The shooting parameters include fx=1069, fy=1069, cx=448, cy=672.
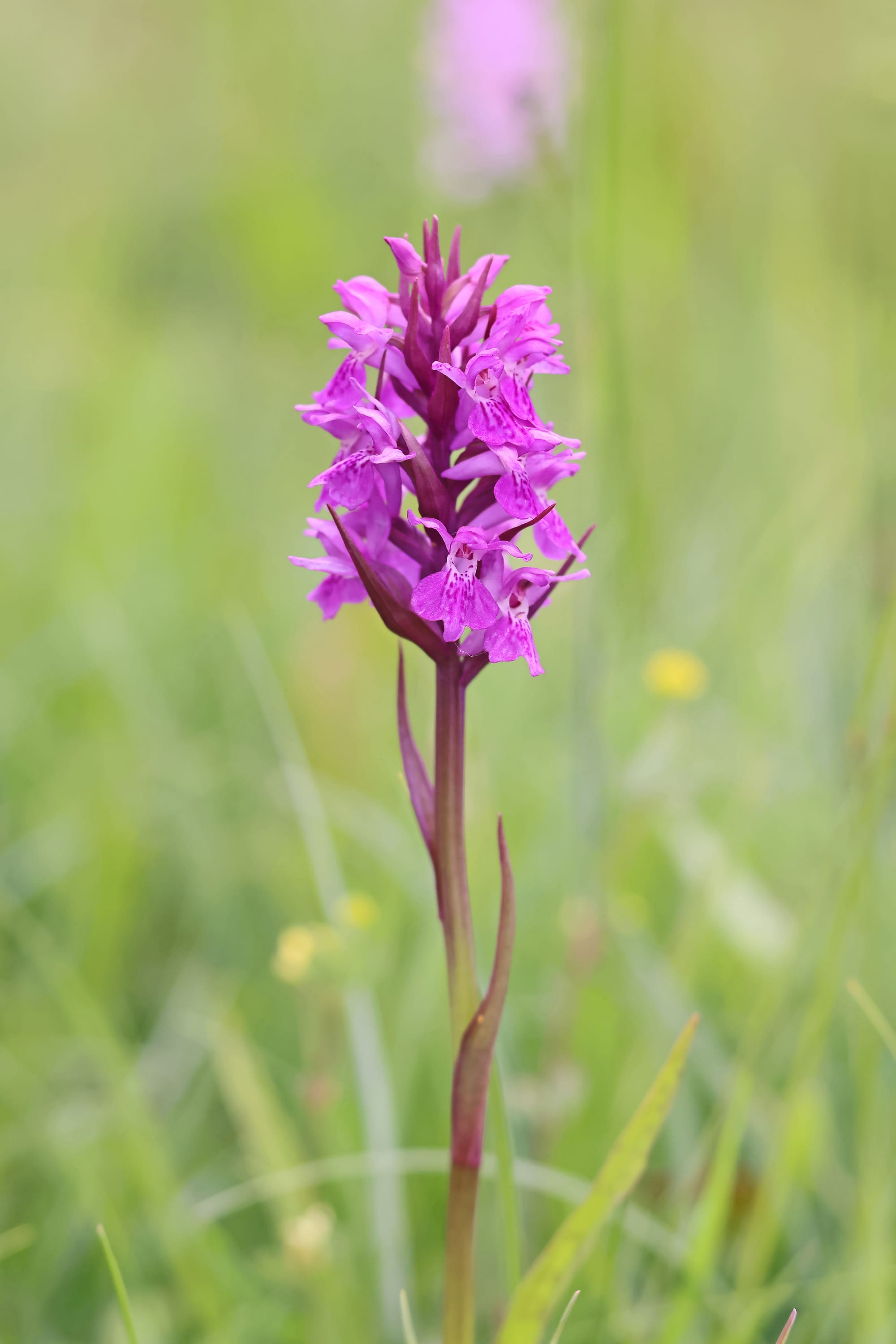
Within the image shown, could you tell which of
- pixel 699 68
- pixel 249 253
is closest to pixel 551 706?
pixel 699 68

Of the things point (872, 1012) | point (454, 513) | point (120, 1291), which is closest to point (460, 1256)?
point (120, 1291)

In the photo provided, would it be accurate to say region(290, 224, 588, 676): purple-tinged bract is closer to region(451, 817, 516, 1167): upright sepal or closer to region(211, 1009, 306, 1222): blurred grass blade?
region(451, 817, 516, 1167): upright sepal

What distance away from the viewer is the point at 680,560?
12.3ft

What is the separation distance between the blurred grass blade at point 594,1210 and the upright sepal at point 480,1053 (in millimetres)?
115

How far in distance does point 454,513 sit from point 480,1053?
21.3 inches

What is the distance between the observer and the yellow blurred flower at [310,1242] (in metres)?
1.40

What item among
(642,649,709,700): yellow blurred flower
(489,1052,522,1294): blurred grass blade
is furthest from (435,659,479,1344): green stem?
(642,649,709,700): yellow blurred flower

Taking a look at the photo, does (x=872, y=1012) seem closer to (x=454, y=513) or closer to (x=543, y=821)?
(x=454, y=513)

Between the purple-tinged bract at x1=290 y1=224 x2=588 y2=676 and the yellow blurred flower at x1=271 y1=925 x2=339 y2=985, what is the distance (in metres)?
0.78

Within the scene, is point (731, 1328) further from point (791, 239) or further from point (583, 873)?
point (791, 239)

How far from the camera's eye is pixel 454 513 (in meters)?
1.10

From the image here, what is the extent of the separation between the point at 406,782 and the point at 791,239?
13.8 ft

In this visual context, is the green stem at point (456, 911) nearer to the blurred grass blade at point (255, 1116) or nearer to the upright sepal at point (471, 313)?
the upright sepal at point (471, 313)

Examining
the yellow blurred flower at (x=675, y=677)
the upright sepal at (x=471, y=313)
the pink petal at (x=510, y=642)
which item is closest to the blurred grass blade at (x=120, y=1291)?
the pink petal at (x=510, y=642)
